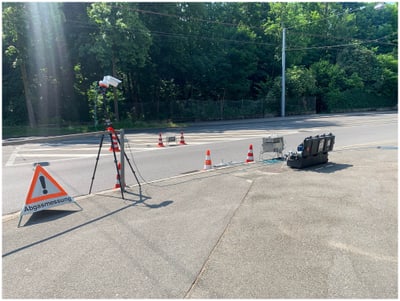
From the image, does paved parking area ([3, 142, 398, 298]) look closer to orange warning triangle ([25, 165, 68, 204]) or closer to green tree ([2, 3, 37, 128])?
orange warning triangle ([25, 165, 68, 204])

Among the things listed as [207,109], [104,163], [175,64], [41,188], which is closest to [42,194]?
[41,188]

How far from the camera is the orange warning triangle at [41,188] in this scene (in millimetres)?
5766

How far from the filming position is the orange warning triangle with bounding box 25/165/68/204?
577 cm

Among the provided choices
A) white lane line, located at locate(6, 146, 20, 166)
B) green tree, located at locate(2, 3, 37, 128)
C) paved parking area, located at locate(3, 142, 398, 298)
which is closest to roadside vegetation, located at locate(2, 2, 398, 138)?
green tree, located at locate(2, 3, 37, 128)

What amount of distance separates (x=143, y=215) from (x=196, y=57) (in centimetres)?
2929

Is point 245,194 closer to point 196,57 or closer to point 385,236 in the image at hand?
point 385,236

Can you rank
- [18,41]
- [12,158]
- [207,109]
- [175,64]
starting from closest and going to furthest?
[12,158] < [18,41] < [207,109] < [175,64]

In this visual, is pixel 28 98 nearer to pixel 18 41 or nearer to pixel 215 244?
pixel 18 41

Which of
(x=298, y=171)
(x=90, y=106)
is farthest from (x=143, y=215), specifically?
(x=90, y=106)

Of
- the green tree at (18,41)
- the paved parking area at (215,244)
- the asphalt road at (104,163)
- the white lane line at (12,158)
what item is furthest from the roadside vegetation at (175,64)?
the paved parking area at (215,244)

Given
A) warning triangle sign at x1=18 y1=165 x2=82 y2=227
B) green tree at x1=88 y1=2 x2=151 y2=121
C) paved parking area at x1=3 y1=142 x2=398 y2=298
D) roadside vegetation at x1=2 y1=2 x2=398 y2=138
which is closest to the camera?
paved parking area at x1=3 y1=142 x2=398 y2=298

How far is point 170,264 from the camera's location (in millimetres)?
3824

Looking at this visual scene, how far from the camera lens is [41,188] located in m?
5.89

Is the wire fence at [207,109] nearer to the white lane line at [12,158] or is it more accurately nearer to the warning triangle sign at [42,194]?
the white lane line at [12,158]
